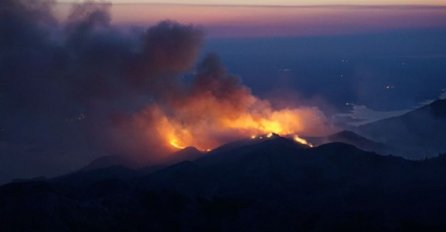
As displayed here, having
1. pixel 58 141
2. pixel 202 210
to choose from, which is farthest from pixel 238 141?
pixel 58 141

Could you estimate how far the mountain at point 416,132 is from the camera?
115 metres

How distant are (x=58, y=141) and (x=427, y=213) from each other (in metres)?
100

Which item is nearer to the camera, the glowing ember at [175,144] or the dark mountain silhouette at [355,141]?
the dark mountain silhouette at [355,141]

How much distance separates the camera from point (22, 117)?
162875mm

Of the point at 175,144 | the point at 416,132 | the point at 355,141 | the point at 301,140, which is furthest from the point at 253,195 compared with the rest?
the point at 416,132

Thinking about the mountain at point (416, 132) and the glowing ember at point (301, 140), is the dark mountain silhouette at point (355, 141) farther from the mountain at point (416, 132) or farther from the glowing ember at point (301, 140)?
the mountain at point (416, 132)

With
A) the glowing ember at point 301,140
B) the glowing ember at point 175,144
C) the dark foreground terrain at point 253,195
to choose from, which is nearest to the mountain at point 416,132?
the glowing ember at point 301,140

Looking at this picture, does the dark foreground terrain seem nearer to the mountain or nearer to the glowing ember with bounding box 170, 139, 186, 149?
the glowing ember with bounding box 170, 139, 186, 149

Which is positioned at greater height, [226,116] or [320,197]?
[226,116]

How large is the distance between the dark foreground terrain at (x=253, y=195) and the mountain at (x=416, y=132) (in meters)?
26.3

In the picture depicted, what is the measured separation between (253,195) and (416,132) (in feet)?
183

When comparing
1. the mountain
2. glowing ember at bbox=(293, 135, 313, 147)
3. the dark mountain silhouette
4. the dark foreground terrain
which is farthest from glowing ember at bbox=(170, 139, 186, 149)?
the mountain

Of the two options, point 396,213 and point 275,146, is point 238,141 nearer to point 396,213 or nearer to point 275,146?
point 275,146

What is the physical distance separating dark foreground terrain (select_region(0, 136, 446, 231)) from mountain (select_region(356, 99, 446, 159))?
26.3 metres
